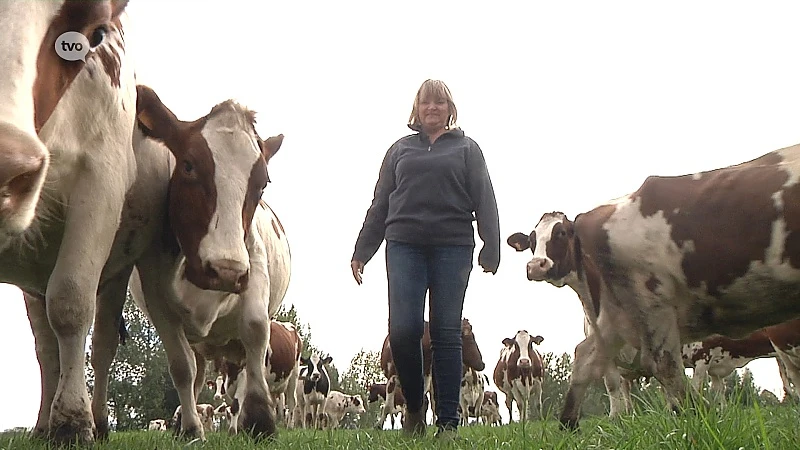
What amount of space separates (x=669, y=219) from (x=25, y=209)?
5585 millimetres

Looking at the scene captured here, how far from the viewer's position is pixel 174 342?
6.53 m

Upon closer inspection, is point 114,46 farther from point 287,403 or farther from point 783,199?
point 287,403

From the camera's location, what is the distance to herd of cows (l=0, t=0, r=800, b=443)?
13.7 feet

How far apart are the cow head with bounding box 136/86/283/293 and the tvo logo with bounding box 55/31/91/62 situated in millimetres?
1966

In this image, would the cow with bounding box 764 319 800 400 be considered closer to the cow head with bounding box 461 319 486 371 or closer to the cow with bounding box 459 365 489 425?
the cow head with bounding box 461 319 486 371

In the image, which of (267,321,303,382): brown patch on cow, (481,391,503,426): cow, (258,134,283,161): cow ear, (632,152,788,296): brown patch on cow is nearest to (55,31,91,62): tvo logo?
(258,134,283,161): cow ear

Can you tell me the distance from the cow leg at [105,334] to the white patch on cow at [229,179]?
114 cm

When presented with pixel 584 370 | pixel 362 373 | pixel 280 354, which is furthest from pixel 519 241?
pixel 362 373

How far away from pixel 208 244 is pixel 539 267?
5.64 m

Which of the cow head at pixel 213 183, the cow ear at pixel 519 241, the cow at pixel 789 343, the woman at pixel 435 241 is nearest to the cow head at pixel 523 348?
the cow ear at pixel 519 241

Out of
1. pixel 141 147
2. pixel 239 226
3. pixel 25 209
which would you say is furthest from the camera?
pixel 141 147

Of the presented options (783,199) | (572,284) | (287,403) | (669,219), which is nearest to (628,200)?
(669,219)

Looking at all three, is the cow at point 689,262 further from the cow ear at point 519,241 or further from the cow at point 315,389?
the cow at point 315,389

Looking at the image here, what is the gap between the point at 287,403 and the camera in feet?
56.7
